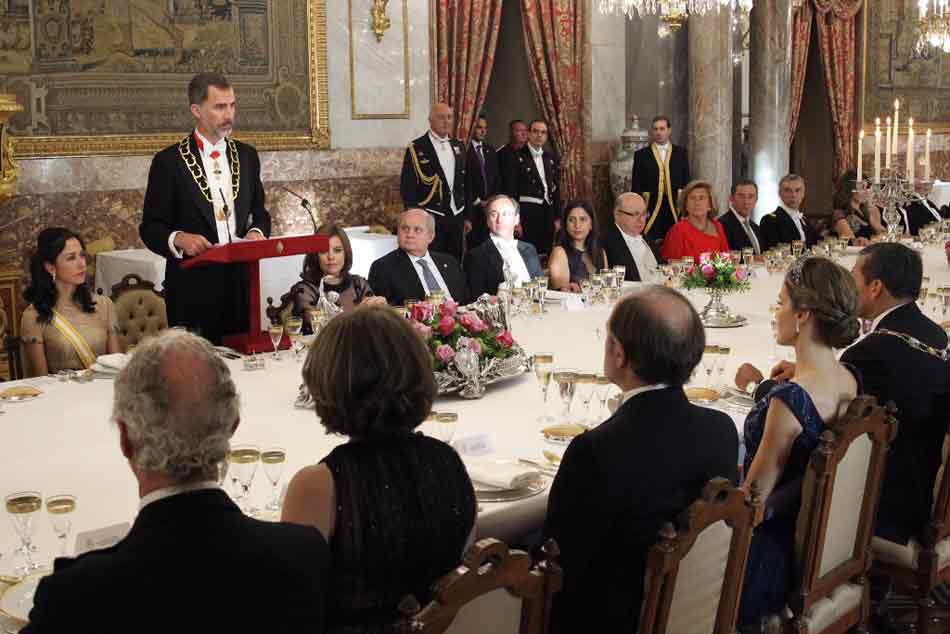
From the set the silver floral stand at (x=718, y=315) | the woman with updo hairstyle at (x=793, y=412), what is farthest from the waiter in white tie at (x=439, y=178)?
the woman with updo hairstyle at (x=793, y=412)

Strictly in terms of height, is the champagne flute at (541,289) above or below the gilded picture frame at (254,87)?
below

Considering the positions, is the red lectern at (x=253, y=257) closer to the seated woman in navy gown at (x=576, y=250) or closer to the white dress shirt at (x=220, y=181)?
the white dress shirt at (x=220, y=181)

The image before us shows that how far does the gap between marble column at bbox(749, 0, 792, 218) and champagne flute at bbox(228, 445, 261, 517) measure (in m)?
9.29

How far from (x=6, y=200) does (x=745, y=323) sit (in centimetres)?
436

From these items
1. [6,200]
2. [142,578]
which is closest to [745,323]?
[142,578]

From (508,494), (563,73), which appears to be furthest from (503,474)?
(563,73)

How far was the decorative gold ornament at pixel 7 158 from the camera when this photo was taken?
6570mm

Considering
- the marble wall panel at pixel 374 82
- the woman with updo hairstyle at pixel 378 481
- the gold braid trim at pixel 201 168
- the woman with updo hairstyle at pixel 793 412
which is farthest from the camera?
the marble wall panel at pixel 374 82

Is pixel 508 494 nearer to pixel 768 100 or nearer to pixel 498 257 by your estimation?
pixel 498 257

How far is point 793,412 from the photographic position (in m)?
2.90

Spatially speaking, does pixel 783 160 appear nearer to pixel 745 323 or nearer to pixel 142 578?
pixel 745 323

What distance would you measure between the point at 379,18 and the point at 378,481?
24.2ft

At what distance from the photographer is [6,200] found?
705 centimetres

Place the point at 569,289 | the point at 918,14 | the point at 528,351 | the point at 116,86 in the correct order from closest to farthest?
the point at 528,351 < the point at 569,289 < the point at 116,86 < the point at 918,14
